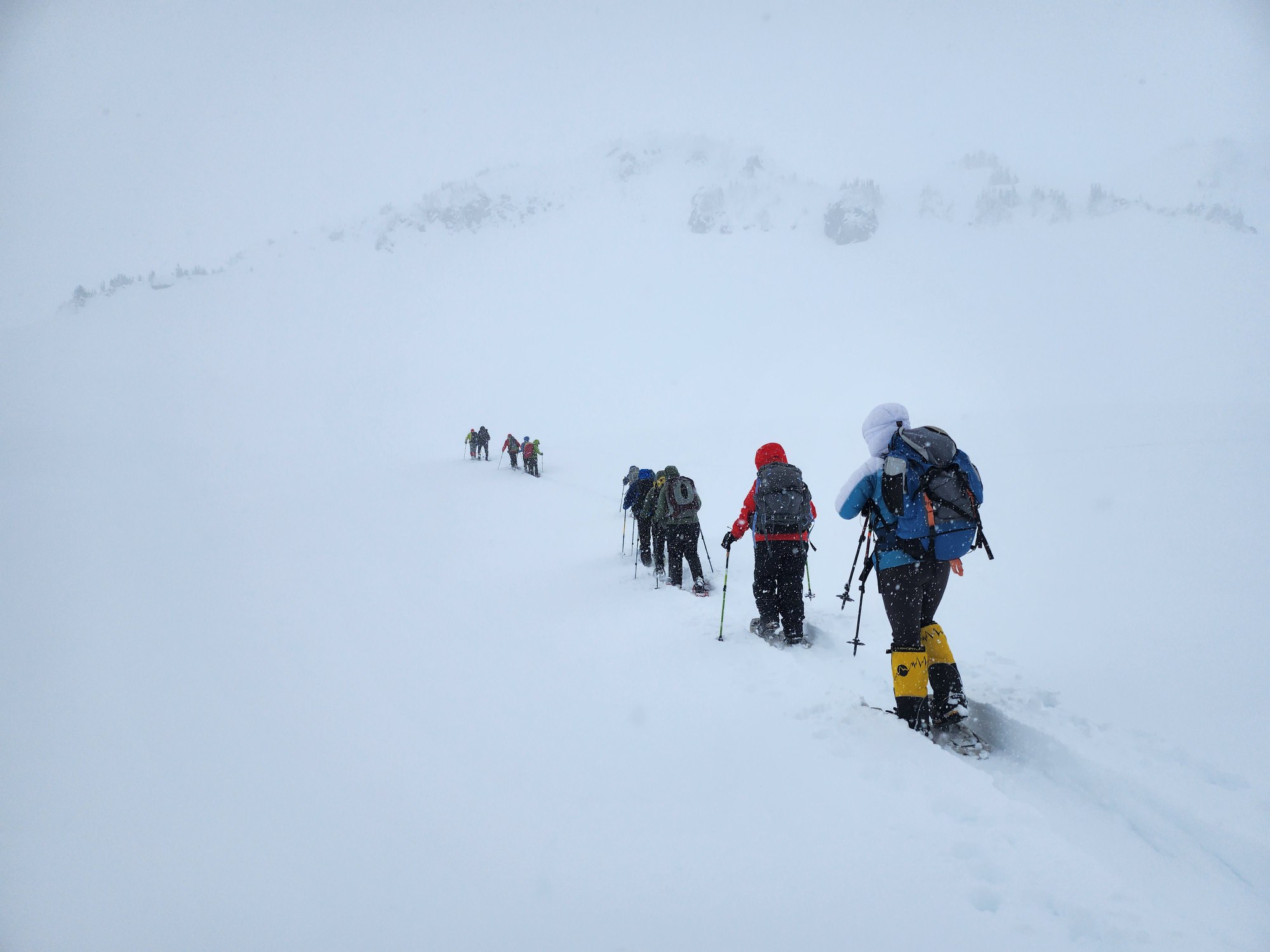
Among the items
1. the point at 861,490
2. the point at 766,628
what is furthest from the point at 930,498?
the point at 766,628

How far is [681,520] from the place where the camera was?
7578 millimetres

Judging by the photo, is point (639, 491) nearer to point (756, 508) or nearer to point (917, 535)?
point (756, 508)

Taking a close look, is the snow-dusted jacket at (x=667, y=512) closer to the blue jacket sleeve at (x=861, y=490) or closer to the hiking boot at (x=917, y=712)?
the blue jacket sleeve at (x=861, y=490)

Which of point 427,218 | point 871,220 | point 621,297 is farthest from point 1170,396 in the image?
point 427,218

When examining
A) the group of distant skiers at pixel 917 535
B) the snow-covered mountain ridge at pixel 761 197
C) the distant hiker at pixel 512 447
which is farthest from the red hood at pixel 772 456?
the snow-covered mountain ridge at pixel 761 197

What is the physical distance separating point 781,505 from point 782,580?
779 mm

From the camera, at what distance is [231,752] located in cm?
448

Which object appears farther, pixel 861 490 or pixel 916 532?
pixel 861 490

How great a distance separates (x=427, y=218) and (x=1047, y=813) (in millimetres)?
148444

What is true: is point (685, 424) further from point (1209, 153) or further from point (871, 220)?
point (1209, 153)

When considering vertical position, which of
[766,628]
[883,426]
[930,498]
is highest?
[883,426]

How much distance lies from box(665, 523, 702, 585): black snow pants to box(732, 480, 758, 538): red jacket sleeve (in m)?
1.95

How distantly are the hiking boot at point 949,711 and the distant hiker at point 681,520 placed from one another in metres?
Result: 3.83

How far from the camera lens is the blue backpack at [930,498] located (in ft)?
11.6
